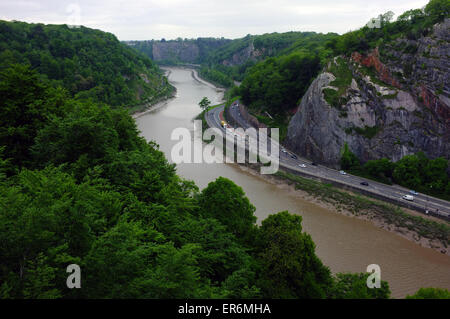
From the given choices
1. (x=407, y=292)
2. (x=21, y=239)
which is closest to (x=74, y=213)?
(x=21, y=239)

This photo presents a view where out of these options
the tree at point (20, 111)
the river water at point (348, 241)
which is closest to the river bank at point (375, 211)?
the river water at point (348, 241)

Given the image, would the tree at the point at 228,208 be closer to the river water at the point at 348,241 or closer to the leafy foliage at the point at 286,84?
the river water at the point at 348,241

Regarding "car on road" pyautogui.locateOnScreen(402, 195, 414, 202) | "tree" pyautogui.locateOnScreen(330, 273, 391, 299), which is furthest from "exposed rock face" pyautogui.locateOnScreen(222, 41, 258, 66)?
"tree" pyautogui.locateOnScreen(330, 273, 391, 299)

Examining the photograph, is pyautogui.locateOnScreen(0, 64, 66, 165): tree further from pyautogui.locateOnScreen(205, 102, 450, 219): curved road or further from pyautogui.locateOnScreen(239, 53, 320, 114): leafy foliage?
pyautogui.locateOnScreen(239, 53, 320, 114): leafy foliage

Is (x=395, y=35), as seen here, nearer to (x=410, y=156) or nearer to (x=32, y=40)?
(x=410, y=156)

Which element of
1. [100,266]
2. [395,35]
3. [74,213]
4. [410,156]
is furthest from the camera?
[395,35]

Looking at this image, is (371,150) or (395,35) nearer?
(371,150)

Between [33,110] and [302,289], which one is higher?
[33,110]
